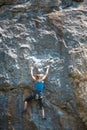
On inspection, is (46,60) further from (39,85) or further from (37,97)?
(37,97)

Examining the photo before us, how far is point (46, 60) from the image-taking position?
12.6 m

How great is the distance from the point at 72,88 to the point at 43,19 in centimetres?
328

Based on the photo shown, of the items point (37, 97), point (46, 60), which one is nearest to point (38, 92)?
point (37, 97)

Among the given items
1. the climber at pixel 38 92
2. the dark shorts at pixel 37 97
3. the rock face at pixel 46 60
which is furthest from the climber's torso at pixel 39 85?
the rock face at pixel 46 60

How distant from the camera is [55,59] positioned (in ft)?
41.5

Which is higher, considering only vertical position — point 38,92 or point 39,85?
point 39,85

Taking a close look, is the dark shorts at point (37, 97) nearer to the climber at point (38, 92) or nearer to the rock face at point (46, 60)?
the climber at point (38, 92)

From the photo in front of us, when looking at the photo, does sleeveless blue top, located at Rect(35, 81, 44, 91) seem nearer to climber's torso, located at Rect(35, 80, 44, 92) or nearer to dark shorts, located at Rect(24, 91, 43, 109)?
climber's torso, located at Rect(35, 80, 44, 92)

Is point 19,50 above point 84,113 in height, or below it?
above

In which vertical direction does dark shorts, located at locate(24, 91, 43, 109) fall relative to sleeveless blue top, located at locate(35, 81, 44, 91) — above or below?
below

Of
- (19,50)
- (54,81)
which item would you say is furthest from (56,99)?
(19,50)

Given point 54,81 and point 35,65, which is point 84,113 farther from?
point 35,65

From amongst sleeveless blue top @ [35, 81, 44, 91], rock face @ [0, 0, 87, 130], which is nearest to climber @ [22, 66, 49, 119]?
sleeveless blue top @ [35, 81, 44, 91]

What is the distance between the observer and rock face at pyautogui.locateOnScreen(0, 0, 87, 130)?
1195cm
